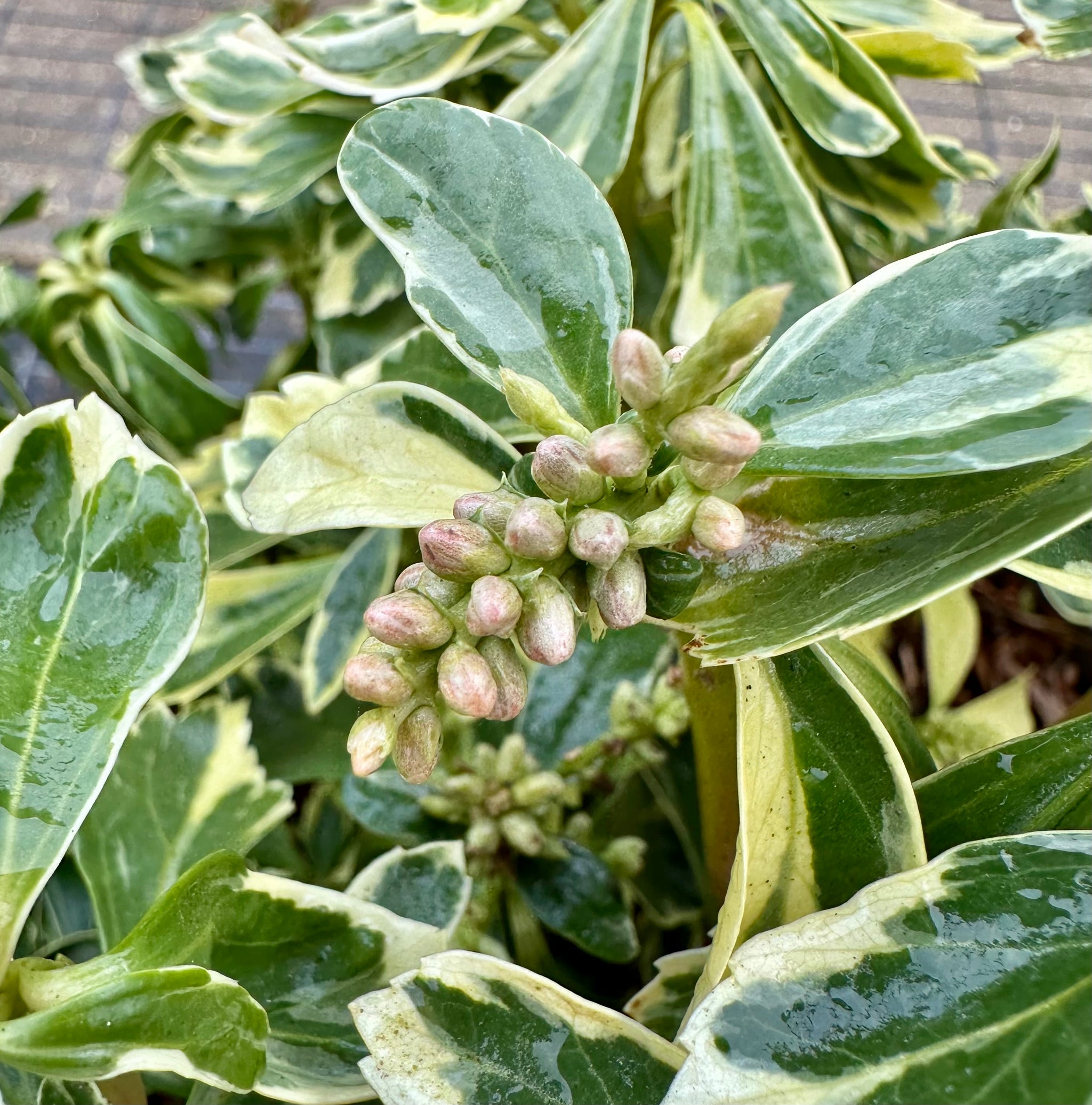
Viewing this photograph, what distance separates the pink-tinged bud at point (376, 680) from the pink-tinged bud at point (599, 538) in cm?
7

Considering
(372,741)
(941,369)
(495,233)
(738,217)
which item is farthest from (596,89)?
(372,741)

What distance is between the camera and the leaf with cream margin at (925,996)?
35 cm

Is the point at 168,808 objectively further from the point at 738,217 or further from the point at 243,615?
the point at 738,217

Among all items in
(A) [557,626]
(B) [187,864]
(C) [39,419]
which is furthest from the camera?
(B) [187,864]

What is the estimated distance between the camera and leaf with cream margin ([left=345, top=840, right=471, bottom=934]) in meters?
0.58

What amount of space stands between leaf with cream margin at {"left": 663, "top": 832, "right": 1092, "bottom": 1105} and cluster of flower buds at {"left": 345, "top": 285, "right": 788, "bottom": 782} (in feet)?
0.48

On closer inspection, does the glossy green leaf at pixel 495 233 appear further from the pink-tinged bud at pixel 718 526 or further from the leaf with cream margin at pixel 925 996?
the leaf with cream margin at pixel 925 996

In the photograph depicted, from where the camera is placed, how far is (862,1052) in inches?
14.5

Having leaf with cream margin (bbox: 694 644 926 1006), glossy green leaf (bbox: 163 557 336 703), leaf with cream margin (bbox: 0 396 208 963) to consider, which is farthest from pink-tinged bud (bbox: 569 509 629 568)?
glossy green leaf (bbox: 163 557 336 703)

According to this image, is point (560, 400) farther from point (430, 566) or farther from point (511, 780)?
point (511, 780)

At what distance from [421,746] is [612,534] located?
97mm

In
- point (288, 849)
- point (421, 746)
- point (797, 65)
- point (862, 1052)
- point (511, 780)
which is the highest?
point (797, 65)

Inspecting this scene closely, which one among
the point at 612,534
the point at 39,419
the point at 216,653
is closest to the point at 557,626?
the point at 612,534

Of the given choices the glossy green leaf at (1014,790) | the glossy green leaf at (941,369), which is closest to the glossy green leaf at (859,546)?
the glossy green leaf at (941,369)
